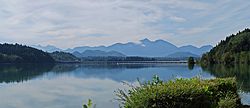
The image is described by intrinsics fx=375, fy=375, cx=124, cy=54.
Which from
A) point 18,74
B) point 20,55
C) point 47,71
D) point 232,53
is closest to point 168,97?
point 18,74

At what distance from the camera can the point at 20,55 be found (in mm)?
149250

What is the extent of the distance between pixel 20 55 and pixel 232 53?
275 ft

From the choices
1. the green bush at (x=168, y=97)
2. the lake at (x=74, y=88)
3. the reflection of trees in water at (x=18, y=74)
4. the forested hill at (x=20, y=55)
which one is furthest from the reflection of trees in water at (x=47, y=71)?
the green bush at (x=168, y=97)

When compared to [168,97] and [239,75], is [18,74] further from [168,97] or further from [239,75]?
[168,97]

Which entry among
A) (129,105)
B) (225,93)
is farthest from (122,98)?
(225,93)

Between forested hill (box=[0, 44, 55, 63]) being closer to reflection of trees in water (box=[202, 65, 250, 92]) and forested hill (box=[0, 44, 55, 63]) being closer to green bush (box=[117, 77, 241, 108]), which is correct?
reflection of trees in water (box=[202, 65, 250, 92])

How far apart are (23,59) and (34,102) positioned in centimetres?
12220

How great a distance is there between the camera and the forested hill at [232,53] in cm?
9936

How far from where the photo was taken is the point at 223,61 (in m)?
105

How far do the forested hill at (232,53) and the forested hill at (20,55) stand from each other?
70422 millimetres

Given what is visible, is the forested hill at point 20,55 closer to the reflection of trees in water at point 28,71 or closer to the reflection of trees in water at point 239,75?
the reflection of trees in water at point 28,71

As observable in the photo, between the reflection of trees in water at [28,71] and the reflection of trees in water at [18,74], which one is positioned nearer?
the reflection of trees in water at [18,74]

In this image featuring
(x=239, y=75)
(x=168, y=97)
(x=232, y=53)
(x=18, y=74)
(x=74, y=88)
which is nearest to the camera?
(x=168, y=97)

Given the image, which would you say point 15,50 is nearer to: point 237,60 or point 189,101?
point 237,60
